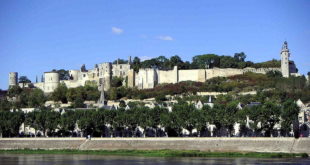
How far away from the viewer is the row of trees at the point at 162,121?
6538cm

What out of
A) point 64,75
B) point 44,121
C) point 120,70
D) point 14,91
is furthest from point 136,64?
point 44,121

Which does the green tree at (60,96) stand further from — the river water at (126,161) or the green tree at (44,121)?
the river water at (126,161)

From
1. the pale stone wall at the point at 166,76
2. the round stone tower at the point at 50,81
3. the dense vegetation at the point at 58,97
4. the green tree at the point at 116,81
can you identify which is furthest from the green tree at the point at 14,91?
the pale stone wall at the point at 166,76

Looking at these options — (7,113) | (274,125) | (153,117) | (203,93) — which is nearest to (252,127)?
(274,125)

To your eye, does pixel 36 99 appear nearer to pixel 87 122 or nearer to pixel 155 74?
pixel 155 74

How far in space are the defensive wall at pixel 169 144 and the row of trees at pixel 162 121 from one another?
11.5 feet

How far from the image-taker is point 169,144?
65.1 metres

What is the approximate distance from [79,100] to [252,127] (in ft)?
155

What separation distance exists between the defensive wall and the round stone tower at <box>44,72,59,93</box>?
5971 cm

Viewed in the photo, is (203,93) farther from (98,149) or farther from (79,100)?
(98,149)

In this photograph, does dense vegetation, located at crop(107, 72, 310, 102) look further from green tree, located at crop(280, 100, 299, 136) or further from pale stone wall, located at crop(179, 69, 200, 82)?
green tree, located at crop(280, 100, 299, 136)

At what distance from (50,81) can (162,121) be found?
69297mm

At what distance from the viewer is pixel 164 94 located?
11000cm

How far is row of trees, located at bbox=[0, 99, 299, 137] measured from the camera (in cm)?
6538
